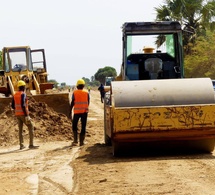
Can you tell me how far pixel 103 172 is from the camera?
8977 millimetres

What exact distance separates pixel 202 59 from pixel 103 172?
3071 cm

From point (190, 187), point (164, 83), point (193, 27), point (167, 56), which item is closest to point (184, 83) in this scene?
point (164, 83)

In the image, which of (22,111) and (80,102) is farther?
(22,111)

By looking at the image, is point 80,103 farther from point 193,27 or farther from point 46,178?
point 193,27

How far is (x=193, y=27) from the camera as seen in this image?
3684 cm

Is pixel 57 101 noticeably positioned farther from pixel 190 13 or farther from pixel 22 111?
pixel 190 13

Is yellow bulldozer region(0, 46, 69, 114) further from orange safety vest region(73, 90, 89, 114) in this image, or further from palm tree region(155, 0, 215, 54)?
palm tree region(155, 0, 215, 54)

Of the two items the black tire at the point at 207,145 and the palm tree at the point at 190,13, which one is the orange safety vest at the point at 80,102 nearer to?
the black tire at the point at 207,145

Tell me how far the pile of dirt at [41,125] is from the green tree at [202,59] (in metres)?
22.9

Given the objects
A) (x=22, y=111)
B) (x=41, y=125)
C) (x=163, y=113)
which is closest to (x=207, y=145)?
(x=163, y=113)

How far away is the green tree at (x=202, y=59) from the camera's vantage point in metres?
37.7

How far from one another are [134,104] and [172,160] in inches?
52.2

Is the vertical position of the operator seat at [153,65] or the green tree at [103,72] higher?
the operator seat at [153,65]

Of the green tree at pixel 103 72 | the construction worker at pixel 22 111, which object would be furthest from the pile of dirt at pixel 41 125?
the green tree at pixel 103 72
